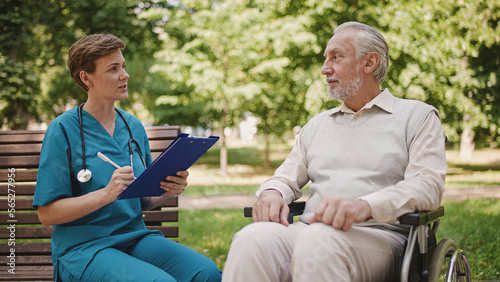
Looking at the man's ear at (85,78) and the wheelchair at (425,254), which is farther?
the man's ear at (85,78)

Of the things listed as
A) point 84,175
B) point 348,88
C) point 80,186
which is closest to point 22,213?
point 80,186

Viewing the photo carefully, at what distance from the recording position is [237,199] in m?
8.91

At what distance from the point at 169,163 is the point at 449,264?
1.36 m

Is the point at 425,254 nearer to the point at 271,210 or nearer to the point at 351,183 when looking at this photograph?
the point at 351,183

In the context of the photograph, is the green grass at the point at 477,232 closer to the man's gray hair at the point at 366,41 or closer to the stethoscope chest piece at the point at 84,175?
the man's gray hair at the point at 366,41

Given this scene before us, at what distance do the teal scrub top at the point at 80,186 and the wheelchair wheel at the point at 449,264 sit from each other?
1.42 metres

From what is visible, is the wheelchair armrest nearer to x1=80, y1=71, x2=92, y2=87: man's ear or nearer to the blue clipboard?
the blue clipboard

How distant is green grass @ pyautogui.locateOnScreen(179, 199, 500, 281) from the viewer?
4.10 metres

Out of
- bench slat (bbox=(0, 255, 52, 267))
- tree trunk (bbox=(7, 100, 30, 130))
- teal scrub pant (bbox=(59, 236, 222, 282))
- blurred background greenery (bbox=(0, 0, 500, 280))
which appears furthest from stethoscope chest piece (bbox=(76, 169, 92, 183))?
tree trunk (bbox=(7, 100, 30, 130))

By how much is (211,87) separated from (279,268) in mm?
11648

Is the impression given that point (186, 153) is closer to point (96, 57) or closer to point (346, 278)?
point (96, 57)

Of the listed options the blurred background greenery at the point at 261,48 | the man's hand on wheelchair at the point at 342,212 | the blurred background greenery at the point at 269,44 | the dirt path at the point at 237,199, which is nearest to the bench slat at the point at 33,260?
the man's hand on wheelchair at the point at 342,212

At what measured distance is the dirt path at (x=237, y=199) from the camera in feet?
26.5

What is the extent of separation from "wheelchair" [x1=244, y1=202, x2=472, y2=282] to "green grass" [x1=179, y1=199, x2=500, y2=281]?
1603 millimetres
